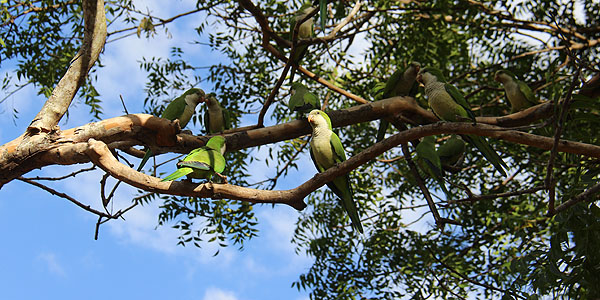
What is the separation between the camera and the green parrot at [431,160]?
3462 mm

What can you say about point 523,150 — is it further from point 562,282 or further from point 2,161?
point 2,161

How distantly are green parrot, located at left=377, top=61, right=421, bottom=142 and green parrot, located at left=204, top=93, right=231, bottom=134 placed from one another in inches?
54.3

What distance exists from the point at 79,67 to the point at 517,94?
11.5 ft

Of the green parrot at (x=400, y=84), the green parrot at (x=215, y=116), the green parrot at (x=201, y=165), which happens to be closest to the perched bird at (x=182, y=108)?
the green parrot at (x=215, y=116)

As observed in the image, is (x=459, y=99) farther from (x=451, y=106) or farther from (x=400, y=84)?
(x=400, y=84)

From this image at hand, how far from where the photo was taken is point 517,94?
406cm

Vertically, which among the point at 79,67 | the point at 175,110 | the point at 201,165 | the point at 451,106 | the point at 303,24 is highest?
the point at 303,24

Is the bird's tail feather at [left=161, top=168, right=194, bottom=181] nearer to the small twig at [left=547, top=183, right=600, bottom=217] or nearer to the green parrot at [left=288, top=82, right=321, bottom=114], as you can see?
the green parrot at [left=288, top=82, right=321, bottom=114]

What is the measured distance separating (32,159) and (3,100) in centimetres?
177

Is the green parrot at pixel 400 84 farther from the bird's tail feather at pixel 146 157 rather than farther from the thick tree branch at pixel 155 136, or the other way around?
the bird's tail feather at pixel 146 157

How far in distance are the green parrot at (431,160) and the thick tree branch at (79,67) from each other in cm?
249

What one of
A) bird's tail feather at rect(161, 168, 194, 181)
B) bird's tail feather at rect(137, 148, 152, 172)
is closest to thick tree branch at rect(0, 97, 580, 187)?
bird's tail feather at rect(137, 148, 152, 172)

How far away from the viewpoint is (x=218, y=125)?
420 cm

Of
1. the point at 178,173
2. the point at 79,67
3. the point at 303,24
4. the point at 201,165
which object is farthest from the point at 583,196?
the point at 79,67
